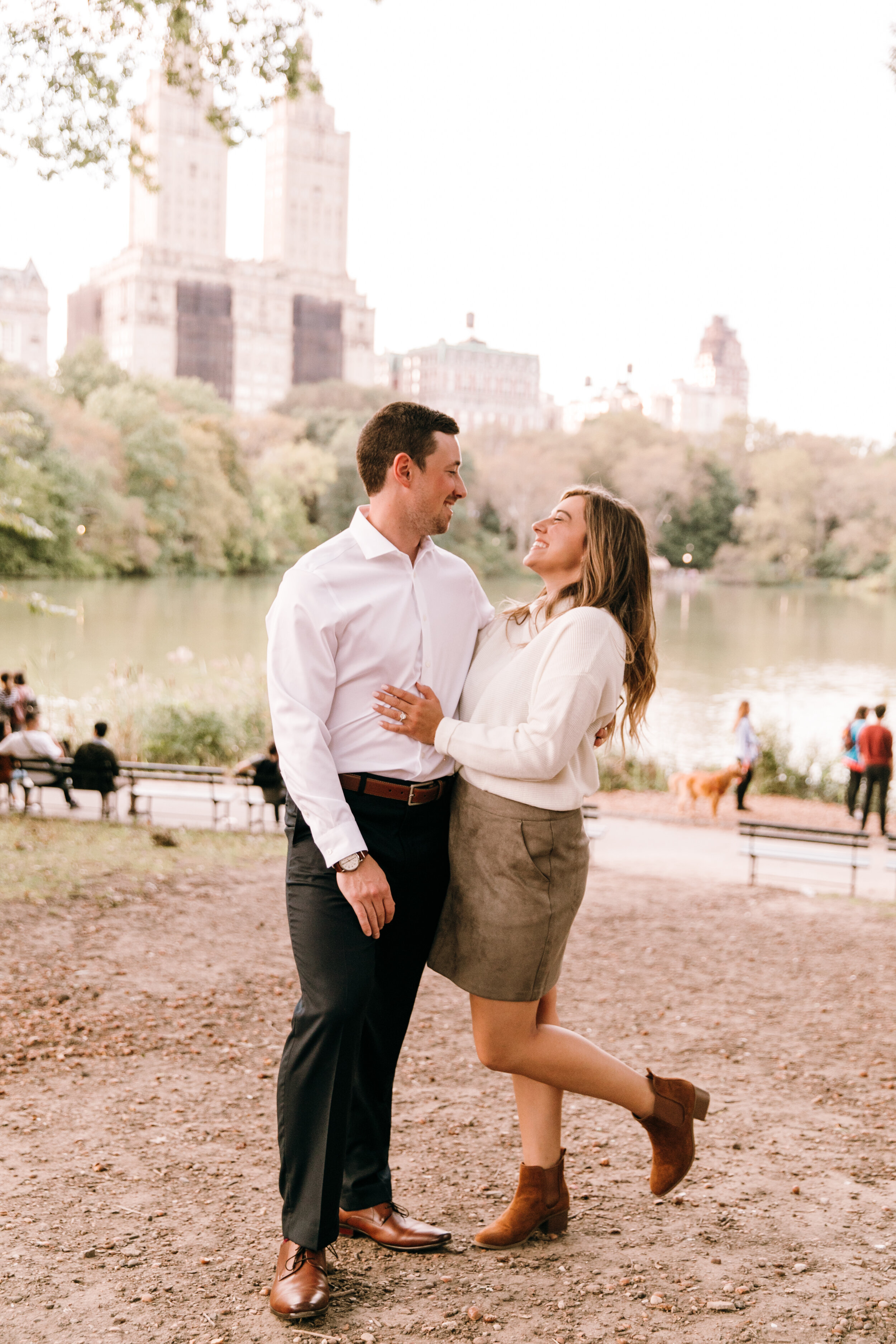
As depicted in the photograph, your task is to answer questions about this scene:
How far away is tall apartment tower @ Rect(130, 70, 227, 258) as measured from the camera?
122 m

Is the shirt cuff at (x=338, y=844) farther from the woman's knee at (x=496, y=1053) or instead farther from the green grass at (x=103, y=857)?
the green grass at (x=103, y=857)

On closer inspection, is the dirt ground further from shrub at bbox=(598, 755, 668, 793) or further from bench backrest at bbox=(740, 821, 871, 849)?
shrub at bbox=(598, 755, 668, 793)

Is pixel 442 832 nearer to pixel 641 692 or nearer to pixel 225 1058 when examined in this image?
pixel 641 692

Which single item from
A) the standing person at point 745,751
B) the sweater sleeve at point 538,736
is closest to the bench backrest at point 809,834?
the standing person at point 745,751

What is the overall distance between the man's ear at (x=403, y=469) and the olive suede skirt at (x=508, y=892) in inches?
26.5

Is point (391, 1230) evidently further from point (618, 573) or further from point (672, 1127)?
point (618, 573)

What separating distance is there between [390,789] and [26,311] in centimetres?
13904

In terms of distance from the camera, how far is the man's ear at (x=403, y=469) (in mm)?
2490

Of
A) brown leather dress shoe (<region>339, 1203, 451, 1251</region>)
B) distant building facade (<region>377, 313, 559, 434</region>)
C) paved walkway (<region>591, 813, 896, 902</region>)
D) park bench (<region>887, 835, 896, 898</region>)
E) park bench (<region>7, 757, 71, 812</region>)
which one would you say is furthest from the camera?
distant building facade (<region>377, 313, 559, 434</region>)

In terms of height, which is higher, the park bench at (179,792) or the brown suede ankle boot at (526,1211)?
the brown suede ankle boot at (526,1211)

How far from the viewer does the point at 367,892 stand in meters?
2.34

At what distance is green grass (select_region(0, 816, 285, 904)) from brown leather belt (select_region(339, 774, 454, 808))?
15.1 ft

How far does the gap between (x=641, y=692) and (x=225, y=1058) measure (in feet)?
7.60

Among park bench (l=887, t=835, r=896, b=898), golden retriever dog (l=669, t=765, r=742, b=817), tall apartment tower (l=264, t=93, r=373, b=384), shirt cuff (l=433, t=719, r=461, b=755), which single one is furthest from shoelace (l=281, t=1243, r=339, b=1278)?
tall apartment tower (l=264, t=93, r=373, b=384)
